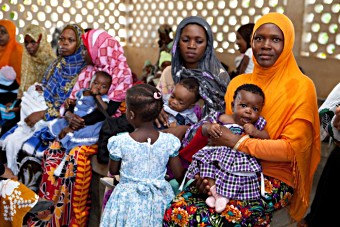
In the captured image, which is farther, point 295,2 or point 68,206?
point 295,2

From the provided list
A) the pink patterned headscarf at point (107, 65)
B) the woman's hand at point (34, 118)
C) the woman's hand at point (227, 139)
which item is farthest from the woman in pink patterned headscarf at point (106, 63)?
the woman's hand at point (227, 139)

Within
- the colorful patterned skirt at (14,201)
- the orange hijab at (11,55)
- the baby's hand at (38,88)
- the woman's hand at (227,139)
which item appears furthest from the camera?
the orange hijab at (11,55)

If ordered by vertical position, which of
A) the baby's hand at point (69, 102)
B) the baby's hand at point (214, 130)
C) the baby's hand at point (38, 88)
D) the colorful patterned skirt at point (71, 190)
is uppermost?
the baby's hand at point (214, 130)

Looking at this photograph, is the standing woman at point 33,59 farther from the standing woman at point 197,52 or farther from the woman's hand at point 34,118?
the standing woman at point 197,52

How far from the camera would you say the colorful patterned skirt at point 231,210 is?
269 centimetres

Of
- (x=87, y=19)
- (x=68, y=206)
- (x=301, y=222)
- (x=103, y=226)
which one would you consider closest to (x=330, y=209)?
(x=301, y=222)

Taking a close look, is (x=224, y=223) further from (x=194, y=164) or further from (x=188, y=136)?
(x=188, y=136)

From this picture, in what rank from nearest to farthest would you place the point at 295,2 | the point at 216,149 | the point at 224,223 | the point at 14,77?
the point at 224,223 → the point at 216,149 → the point at 14,77 → the point at 295,2

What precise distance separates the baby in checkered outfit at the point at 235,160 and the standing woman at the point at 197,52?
2.04 ft

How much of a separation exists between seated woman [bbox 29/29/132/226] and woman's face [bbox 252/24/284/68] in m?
1.36

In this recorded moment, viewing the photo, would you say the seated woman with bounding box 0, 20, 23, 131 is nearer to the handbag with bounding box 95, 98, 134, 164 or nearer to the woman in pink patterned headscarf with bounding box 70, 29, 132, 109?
the woman in pink patterned headscarf with bounding box 70, 29, 132, 109

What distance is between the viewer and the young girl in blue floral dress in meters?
2.92

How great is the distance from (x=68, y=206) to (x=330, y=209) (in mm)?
1934

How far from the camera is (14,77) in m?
5.22
